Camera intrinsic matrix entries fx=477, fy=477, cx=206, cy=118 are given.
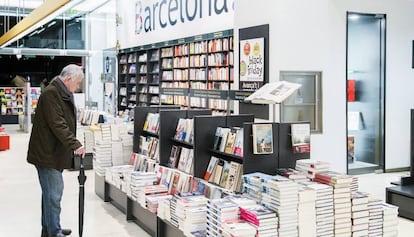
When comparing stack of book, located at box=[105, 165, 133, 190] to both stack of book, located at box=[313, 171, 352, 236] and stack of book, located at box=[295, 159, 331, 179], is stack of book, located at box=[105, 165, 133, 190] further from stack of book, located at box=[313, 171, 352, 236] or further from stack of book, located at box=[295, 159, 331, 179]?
stack of book, located at box=[313, 171, 352, 236]

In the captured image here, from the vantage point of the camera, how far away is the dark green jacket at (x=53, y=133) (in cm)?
414

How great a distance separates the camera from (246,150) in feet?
13.6

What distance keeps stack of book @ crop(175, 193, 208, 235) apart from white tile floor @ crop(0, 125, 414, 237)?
3.27 feet

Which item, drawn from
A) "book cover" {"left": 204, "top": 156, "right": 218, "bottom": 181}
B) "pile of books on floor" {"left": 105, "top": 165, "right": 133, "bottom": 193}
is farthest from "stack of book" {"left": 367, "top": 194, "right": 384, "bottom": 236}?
"pile of books on floor" {"left": 105, "top": 165, "right": 133, "bottom": 193}

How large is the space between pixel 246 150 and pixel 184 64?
7.57m

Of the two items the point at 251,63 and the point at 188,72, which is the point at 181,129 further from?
the point at 188,72

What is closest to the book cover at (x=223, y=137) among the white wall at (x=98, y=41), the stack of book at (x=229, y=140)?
the stack of book at (x=229, y=140)

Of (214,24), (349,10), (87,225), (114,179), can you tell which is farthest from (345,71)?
(87,225)

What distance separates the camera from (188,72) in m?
11.4

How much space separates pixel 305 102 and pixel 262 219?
4430 mm

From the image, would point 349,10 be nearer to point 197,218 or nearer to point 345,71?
point 345,71

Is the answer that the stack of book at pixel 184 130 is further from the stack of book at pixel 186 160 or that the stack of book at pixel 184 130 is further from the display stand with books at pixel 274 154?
the display stand with books at pixel 274 154

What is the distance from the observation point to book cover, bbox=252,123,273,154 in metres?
4.14

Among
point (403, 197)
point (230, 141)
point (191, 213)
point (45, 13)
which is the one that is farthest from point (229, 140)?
point (45, 13)
